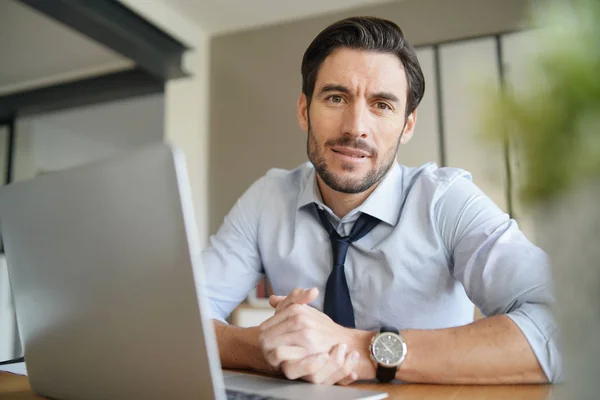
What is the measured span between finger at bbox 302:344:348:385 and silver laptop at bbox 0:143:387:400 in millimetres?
59

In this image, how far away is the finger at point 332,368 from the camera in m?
0.77

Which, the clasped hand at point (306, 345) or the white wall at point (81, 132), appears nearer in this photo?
the clasped hand at point (306, 345)

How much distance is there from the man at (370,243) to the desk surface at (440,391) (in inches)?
1.9

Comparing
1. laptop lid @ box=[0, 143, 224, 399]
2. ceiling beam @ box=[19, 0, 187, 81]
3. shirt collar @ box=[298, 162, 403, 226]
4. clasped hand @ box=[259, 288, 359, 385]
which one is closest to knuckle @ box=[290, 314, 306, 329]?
clasped hand @ box=[259, 288, 359, 385]

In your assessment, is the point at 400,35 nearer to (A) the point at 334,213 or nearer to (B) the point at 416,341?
(A) the point at 334,213

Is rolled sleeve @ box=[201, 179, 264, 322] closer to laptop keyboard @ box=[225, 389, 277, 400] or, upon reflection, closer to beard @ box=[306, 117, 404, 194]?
beard @ box=[306, 117, 404, 194]

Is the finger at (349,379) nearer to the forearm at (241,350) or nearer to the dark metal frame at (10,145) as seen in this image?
the forearm at (241,350)

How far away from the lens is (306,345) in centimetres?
80

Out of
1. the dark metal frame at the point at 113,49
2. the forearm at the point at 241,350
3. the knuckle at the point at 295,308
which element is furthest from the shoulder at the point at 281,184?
the dark metal frame at the point at 113,49

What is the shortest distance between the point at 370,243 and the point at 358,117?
1.06ft

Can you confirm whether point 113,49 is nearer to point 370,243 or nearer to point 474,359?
point 370,243

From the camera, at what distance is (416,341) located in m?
0.86

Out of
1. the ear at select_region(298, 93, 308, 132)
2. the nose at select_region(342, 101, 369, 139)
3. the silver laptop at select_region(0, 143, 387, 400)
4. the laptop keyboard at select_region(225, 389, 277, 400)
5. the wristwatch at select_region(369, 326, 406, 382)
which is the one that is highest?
the ear at select_region(298, 93, 308, 132)

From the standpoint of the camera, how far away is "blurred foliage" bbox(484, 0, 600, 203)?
0.85ft
